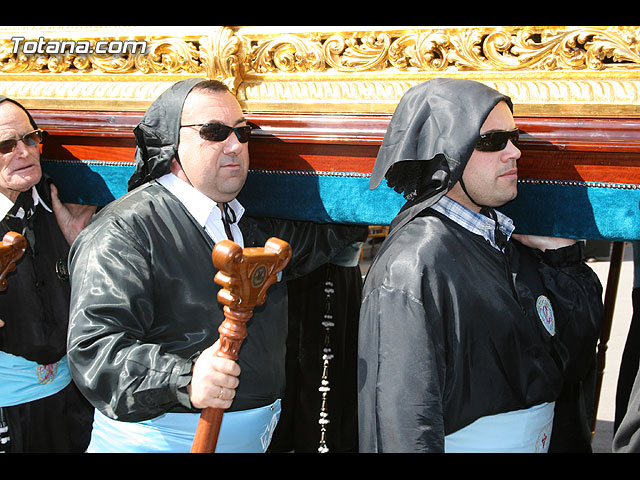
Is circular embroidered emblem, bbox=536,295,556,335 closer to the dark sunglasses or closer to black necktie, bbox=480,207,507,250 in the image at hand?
black necktie, bbox=480,207,507,250

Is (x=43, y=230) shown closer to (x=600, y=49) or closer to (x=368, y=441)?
(x=368, y=441)

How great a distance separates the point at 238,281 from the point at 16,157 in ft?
4.34

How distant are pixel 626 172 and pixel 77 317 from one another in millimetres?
1499

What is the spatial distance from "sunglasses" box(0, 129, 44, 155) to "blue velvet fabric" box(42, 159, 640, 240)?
193 millimetres

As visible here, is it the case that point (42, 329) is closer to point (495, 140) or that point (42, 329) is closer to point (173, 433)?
point (173, 433)

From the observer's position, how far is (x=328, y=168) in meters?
2.07

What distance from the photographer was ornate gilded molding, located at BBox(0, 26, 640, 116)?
1798mm

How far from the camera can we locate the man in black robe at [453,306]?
60.0 inches

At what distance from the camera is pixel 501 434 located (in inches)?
67.1

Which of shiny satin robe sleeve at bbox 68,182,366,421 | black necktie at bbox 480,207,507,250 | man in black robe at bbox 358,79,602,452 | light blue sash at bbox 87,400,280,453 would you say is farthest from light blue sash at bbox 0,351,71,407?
black necktie at bbox 480,207,507,250

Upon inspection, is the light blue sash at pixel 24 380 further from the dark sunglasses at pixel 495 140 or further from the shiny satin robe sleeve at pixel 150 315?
the dark sunglasses at pixel 495 140

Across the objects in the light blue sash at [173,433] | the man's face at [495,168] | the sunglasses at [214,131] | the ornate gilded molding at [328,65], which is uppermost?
the ornate gilded molding at [328,65]

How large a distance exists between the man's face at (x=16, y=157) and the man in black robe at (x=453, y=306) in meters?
1.30

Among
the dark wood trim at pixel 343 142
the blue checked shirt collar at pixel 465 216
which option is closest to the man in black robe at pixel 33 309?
the dark wood trim at pixel 343 142
